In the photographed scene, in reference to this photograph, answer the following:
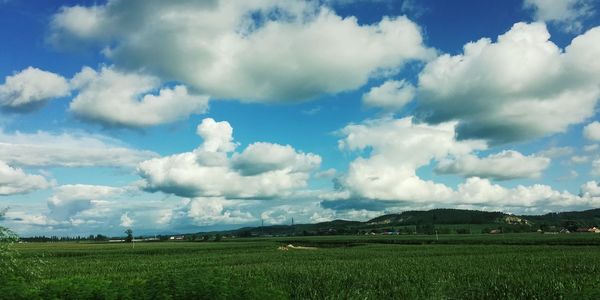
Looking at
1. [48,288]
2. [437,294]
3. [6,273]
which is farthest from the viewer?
[437,294]

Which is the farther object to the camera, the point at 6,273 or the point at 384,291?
the point at 384,291

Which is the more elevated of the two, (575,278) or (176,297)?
(176,297)

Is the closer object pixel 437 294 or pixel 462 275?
pixel 437 294

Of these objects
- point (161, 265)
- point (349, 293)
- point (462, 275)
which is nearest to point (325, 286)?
point (349, 293)

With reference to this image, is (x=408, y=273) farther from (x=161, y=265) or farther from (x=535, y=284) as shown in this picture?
(x=161, y=265)

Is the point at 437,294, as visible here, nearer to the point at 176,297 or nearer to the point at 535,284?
the point at 535,284

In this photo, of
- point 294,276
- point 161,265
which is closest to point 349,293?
point 294,276

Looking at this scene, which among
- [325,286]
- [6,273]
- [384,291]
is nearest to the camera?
[6,273]

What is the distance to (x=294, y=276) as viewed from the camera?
37938 millimetres

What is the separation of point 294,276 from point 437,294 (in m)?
14.0

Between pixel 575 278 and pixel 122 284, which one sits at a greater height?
pixel 122 284

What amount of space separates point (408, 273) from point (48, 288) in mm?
28267

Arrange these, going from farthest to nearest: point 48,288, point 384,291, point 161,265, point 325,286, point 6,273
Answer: point 161,265, point 325,286, point 384,291, point 6,273, point 48,288

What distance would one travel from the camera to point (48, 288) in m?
17.9
